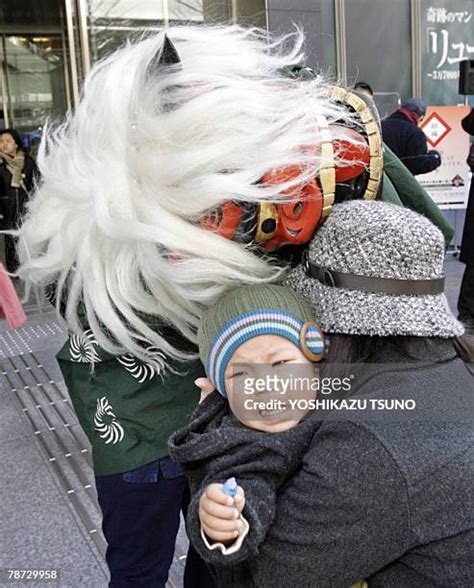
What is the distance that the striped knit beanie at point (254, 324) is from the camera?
99 centimetres

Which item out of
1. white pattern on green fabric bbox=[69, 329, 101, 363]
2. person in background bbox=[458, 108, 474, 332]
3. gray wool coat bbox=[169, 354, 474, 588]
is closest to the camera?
gray wool coat bbox=[169, 354, 474, 588]

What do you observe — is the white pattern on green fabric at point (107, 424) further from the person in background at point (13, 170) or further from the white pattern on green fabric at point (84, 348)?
the person in background at point (13, 170)

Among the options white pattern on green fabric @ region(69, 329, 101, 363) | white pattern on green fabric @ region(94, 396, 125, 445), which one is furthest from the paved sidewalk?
white pattern on green fabric @ region(94, 396, 125, 445)

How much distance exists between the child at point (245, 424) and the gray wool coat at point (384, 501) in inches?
0.5

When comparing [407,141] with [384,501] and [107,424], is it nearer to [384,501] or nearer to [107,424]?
[107,424]

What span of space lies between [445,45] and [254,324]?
9.33 m

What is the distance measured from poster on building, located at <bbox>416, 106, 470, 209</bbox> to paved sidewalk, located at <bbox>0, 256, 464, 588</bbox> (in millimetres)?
5244

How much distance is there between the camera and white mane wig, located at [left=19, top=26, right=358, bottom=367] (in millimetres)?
1067

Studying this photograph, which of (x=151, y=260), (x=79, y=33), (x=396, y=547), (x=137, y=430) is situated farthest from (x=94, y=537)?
(x=79, y=33)

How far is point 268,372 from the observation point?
989 millimetres

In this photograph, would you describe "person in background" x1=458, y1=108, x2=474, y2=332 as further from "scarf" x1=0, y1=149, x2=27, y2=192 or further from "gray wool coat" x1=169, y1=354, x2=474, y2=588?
"scarf" x1=0, y1=149, x2=27, y2=192

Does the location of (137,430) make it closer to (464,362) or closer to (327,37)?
(464,362)

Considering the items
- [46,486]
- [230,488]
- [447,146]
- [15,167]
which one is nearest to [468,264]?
[447,146]

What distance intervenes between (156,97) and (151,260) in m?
0.29
